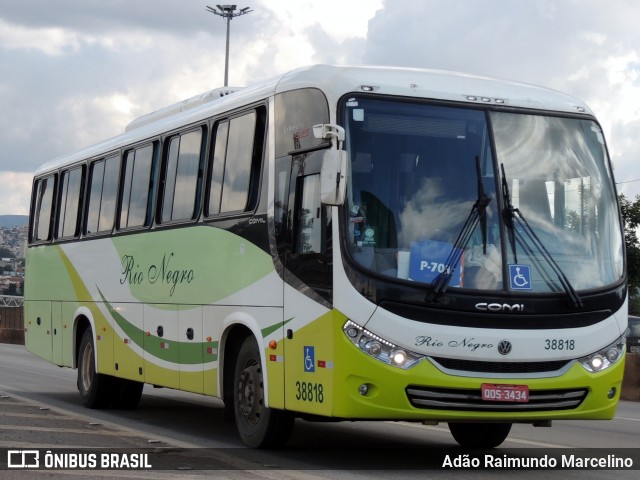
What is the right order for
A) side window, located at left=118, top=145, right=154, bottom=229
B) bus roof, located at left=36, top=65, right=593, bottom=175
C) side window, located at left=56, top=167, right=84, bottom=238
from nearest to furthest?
bus roof, located at left=36, top=65, right=593, bottom=175, side window, located at left=118, top=145, right=154, bottom=229, side window, located at left=56, top=167, right=84, bottom=238

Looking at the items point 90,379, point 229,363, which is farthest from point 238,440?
point 90,379

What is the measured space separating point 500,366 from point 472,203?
1.38 meters

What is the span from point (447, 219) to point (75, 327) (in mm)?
9071

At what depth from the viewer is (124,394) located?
17.8 metres

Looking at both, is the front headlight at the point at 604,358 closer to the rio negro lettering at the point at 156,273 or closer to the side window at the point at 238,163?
the side window at the point at 238,163

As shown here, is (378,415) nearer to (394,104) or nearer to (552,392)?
(552,392)

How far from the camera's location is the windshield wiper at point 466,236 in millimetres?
10727

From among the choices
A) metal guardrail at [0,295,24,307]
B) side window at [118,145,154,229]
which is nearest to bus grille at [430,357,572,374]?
side window at [118,145,154,229]

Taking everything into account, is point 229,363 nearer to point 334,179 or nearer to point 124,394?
point 334,179

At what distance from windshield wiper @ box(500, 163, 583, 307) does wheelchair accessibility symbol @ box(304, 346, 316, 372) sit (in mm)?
1865

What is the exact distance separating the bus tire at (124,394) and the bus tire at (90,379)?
0.32 ft

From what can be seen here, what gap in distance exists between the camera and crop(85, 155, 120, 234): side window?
1744 cm

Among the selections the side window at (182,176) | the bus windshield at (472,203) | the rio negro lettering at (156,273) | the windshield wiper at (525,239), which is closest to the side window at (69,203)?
the rio negro lettering at (156,273)

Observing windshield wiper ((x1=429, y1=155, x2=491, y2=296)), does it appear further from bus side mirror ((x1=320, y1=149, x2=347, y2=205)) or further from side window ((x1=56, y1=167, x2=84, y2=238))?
side window ((x1=56, y1=167, x2=84, y2=238))
